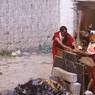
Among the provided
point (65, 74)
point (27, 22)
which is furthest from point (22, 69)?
point (65, 74)

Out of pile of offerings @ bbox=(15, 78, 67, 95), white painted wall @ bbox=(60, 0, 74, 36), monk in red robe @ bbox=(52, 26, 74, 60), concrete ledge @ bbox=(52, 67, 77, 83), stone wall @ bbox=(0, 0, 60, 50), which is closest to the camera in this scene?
pile of offerings @ bbox=(15, 78, 67, 95)

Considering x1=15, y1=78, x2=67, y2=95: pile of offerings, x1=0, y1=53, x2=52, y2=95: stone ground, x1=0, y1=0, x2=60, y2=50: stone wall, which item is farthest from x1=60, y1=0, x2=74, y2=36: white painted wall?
x1=15, y1=78, x2=67, y2=95: pile of offerings

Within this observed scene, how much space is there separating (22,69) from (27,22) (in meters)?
3.04

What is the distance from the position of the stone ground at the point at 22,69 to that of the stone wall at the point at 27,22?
0.76 meters

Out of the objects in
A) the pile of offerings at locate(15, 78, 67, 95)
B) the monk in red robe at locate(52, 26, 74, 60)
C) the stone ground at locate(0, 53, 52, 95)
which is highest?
the monk in red robe at locate(52, 26, 74, 60)

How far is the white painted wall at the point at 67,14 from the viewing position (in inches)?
489

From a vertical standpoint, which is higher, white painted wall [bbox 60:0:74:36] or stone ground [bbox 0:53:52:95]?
white painted wall [bbox 60:0:74:36]

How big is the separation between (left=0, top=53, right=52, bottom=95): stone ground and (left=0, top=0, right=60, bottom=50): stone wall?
760 mm

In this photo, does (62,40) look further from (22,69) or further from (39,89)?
(39,89)

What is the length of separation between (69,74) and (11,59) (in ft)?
15.8

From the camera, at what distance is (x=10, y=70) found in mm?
9539

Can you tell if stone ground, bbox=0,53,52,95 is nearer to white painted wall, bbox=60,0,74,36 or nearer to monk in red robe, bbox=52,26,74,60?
monk in red robe, bbox=52,26,74,60

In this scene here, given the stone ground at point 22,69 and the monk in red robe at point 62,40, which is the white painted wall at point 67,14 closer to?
the stone ground at point 22,69

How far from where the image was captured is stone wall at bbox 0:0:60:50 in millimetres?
11945
